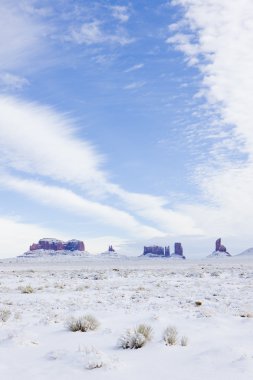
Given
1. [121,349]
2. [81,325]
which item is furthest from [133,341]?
[81,325]

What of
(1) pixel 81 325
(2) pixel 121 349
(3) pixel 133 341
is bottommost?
(2) pixel 121 349

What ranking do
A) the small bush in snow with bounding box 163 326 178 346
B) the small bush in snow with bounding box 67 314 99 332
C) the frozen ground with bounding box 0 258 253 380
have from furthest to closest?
the small bush in snow with bounding box 67 314 99 332 → the small bush in snow with bounding box 163 326 178 346 → the frozen ground with bounding box 0 258 253 380

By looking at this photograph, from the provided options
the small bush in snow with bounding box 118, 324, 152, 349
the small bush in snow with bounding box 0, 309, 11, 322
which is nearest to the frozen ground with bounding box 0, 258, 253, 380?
the small bush in snow with bounding box 0, 309, 11, 322

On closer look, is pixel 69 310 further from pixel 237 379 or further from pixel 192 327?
pixel 237 379

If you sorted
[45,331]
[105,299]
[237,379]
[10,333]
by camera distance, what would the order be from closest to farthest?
[237,379] < [10,333] < [45,331] < [105,299]

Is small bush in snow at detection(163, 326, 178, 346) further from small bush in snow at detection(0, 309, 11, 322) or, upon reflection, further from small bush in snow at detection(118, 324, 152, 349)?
small bush in snow at detection(0, 309, 11, 322)

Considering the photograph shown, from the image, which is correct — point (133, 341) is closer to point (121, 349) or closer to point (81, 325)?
point (121, 349)

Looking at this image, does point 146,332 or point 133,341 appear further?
point 146,332

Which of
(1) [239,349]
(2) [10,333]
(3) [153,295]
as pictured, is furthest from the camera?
(3) [153,295]

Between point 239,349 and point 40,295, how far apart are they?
12230 millimetres

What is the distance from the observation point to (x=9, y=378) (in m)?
6.19

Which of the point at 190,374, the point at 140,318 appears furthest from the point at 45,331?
the point at 190,374

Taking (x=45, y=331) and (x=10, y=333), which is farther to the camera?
(x=45, y=331)

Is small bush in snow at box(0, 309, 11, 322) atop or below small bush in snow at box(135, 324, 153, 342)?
atop
